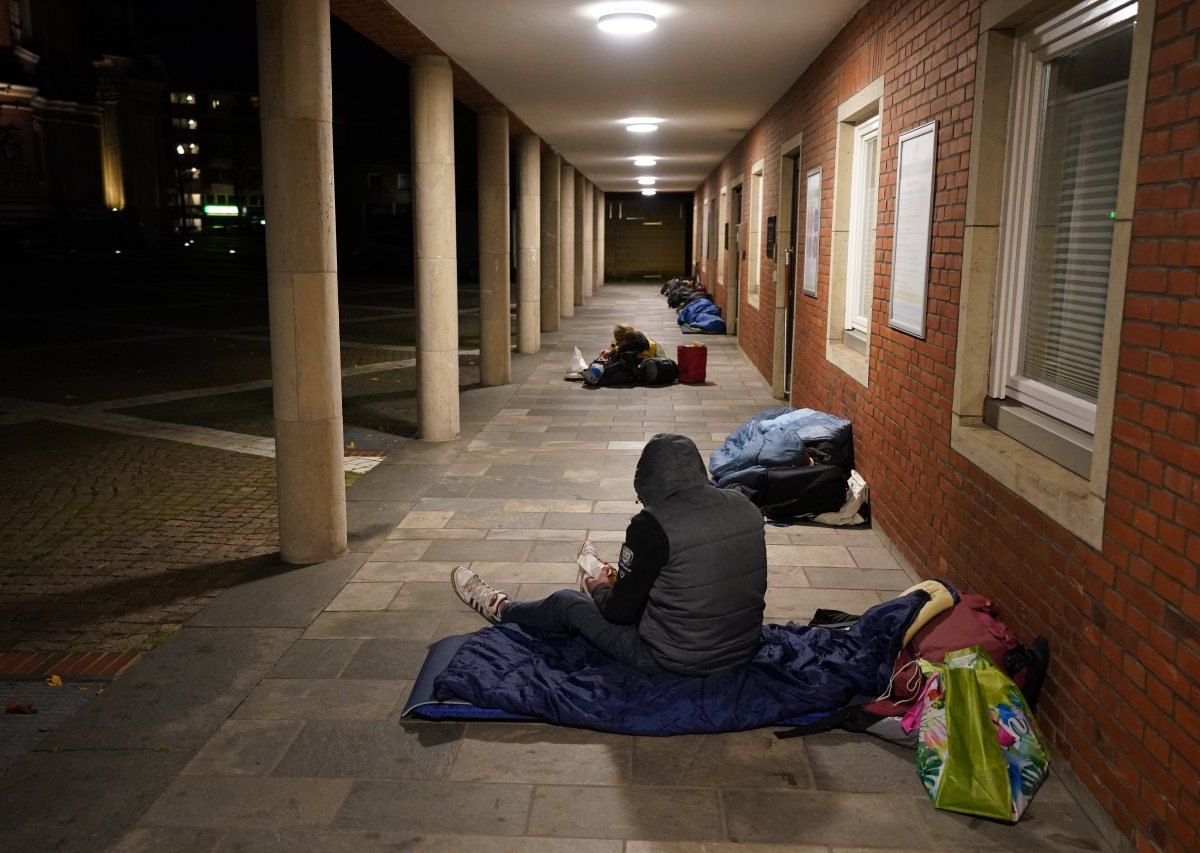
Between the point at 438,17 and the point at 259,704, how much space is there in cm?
566

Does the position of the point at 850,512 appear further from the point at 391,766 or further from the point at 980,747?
the point at 391,766

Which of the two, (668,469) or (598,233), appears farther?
(598,233)

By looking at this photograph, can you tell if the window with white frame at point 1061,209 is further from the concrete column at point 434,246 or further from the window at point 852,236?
the concrete column at point 434,246

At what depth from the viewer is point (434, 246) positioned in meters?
9.81

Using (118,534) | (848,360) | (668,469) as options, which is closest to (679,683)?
(668,469)

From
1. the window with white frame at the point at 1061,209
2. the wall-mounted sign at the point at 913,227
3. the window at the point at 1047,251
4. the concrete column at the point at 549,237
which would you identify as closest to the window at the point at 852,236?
the wall-mounted sign at the point at 913,227

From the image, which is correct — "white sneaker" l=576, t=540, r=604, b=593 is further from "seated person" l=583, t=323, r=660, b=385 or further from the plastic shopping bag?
"seated person" l=583, t=323, r=660, b=385

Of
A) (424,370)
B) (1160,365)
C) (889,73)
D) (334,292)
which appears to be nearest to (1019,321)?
(1160,365)

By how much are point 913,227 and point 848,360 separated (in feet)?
7.03

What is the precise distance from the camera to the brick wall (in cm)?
291

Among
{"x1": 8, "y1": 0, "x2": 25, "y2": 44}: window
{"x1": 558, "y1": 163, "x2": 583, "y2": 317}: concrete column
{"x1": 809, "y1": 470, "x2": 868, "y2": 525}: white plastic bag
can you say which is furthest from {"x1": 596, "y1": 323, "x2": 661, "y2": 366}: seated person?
{"x1": 8, "y1": 0, "x2": 25, "y2": 44}: window

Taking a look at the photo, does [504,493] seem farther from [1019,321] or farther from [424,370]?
[1019,321]

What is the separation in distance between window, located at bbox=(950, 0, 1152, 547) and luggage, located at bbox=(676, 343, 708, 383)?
8.39 metres

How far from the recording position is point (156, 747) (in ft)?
12.9
